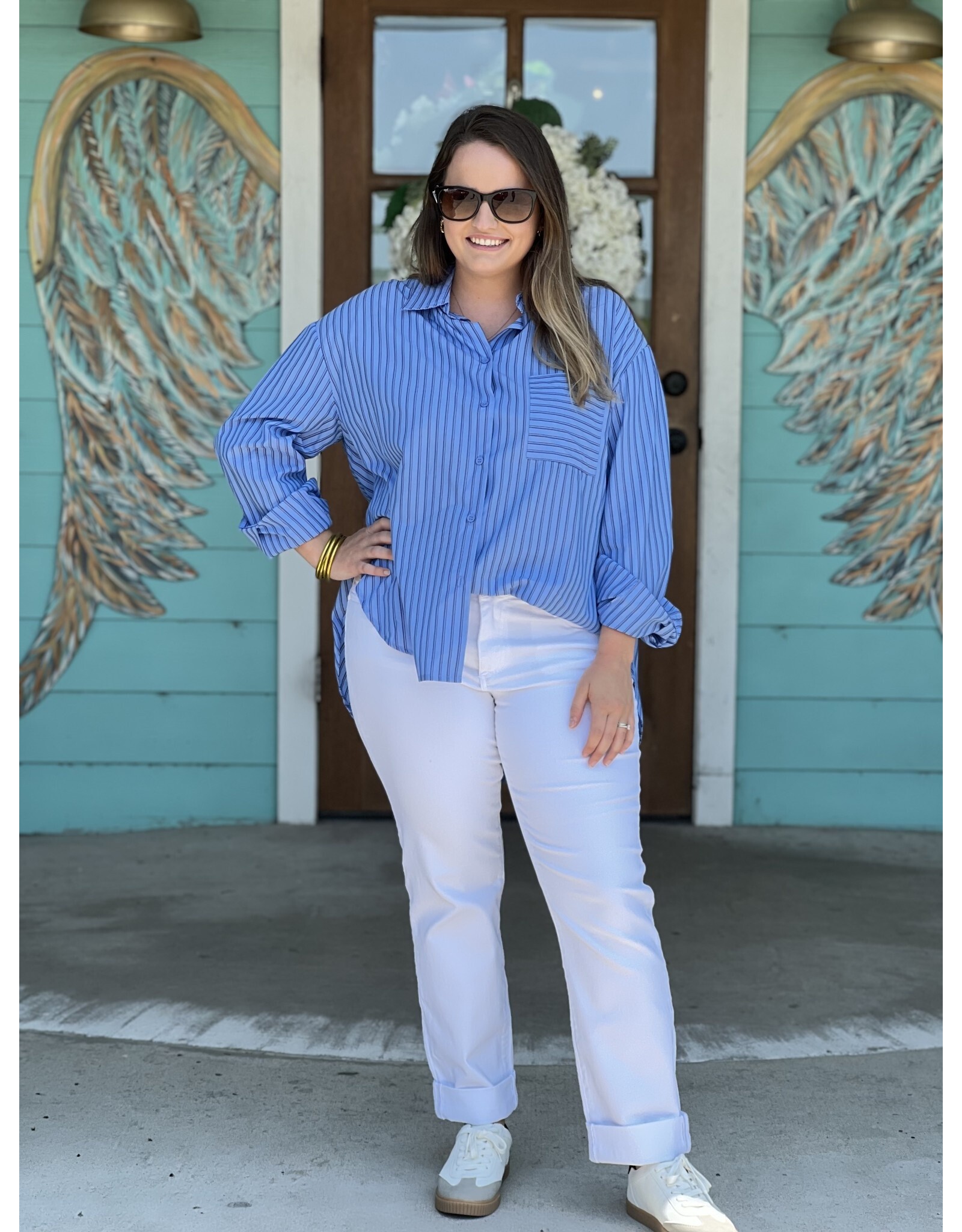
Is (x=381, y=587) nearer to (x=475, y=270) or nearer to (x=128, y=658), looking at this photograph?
(x=475, y=270)

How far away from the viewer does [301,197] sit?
3994 mm

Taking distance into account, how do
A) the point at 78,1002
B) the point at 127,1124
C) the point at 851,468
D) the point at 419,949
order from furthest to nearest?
the point at 851,468, the point at 78,1002, the point at 127,1124, the point at 419,949

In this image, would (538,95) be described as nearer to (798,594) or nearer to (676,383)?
(676,383)

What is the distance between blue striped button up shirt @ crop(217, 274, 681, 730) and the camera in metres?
1.98

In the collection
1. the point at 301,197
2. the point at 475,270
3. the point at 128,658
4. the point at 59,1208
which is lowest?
the point at 59,1208

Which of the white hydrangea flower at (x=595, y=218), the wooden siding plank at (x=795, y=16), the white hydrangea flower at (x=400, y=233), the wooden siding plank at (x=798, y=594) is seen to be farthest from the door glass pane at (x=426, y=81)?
the wooden siding plank at (x=798, y=594)

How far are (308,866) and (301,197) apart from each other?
171cm

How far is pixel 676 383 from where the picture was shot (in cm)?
407

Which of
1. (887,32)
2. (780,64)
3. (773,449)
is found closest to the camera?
(887,32)

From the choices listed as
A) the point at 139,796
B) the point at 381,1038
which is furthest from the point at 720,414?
the point at 381,1038

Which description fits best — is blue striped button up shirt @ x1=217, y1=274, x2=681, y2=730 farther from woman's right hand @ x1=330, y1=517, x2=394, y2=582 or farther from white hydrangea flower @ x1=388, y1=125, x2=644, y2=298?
white hydrangea flower @ x1=388, y1=125, x2=644, y2=298

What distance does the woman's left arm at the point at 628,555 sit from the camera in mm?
2008

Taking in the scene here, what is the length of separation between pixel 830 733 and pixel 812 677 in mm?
162

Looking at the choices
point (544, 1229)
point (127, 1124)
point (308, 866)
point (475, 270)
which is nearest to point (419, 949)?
point (544, 1229)
